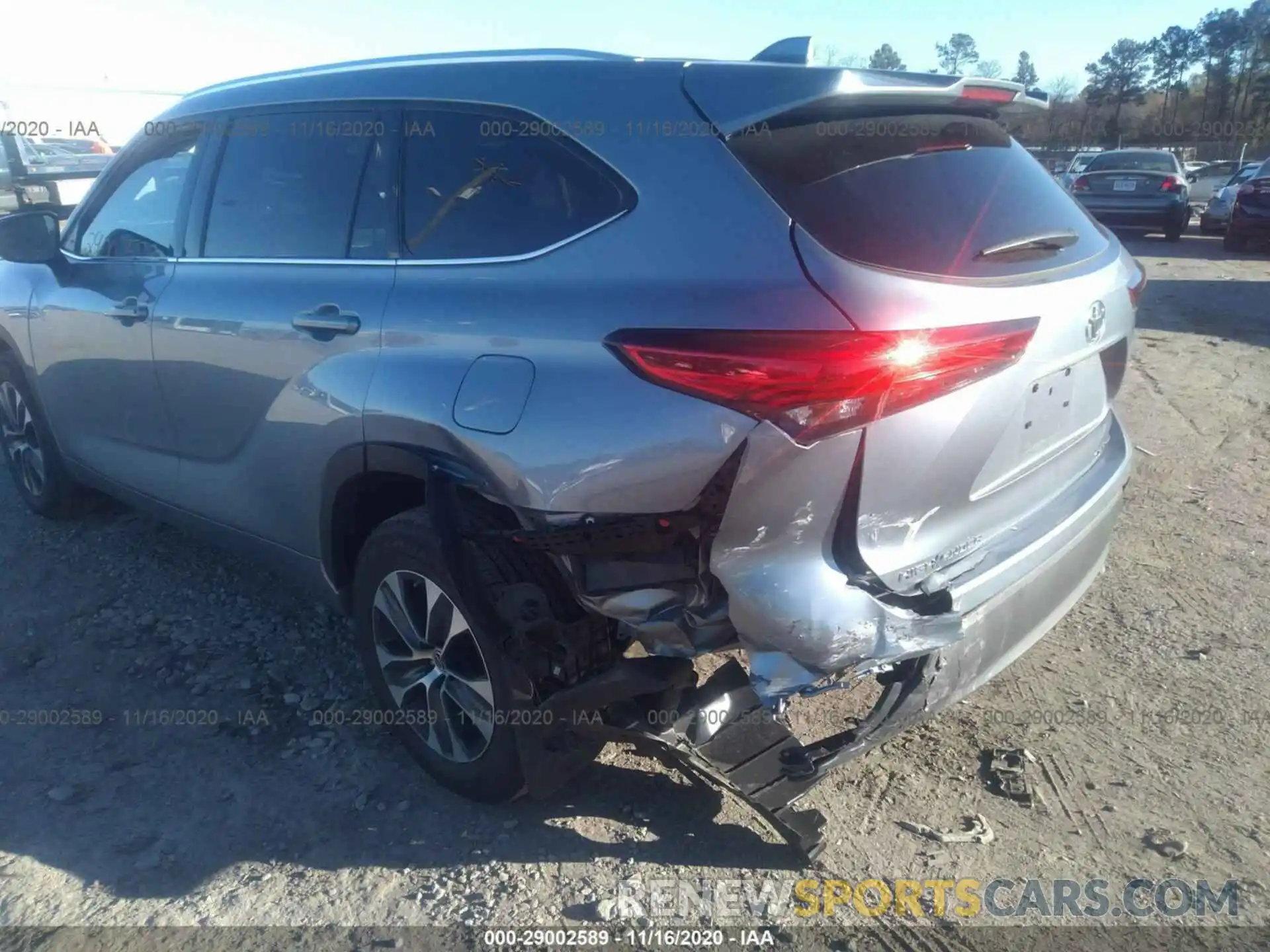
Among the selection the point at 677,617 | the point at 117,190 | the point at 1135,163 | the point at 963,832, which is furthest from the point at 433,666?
the point at 1135,163

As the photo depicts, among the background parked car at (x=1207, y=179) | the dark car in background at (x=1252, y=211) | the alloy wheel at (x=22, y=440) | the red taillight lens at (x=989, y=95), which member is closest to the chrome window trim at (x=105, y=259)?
the alloy wheel at (x=22, y=440)

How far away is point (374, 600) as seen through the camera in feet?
10.1

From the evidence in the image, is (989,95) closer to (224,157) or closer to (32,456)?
(224,157)

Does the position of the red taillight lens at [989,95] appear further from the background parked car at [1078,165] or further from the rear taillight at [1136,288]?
the background parked car at [1078,165]

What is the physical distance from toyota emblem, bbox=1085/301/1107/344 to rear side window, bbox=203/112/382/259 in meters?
1.96

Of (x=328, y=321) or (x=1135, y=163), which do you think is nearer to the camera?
(x=328, y=321)

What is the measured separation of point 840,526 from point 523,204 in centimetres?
118

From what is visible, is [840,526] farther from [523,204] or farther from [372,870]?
[372,870]

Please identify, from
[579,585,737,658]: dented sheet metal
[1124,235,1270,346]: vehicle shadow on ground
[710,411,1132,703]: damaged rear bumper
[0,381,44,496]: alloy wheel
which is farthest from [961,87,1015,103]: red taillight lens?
[1124,235,1270,346]: vehicle shadow on ground

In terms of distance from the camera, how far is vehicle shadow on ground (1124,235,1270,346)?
9.57 meters

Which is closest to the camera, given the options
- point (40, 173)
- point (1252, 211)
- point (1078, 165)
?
point (1252, 211)

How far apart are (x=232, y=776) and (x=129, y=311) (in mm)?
1792

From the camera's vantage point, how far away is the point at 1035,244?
2609mm

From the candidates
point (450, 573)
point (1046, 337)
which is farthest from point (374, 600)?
point (1046, 337)
